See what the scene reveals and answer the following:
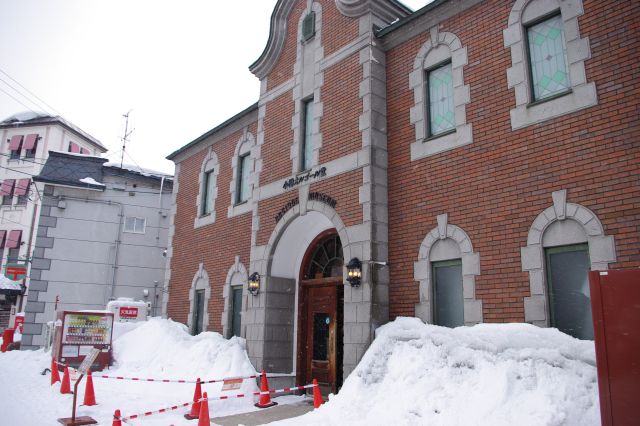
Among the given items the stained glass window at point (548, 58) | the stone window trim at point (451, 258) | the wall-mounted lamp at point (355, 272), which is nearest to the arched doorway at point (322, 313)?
the wall-mounted lamp at point (355, 272)

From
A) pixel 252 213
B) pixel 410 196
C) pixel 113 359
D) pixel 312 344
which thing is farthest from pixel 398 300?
pixel 113 359

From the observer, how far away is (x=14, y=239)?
38406mm

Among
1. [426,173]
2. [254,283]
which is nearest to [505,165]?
[426,173]

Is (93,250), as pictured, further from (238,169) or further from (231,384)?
(231,384)

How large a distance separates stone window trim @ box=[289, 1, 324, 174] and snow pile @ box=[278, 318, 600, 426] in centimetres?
530

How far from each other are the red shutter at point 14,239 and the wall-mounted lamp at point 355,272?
36.3m

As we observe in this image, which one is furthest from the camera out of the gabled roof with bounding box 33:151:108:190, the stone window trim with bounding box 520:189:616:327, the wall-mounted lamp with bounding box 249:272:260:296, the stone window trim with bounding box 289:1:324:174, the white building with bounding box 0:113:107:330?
the white building with bounding box 0:113:107:330

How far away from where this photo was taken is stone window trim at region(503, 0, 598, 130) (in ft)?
26.6

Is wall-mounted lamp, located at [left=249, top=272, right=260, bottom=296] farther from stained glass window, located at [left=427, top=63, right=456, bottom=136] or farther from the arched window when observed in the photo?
stained glass window, located at [left=427, top=63, right=456, bottom=136]

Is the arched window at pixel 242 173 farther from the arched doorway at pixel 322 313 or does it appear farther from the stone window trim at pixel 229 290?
the arched doorway at pixel 322 313

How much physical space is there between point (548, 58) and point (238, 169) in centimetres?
1011

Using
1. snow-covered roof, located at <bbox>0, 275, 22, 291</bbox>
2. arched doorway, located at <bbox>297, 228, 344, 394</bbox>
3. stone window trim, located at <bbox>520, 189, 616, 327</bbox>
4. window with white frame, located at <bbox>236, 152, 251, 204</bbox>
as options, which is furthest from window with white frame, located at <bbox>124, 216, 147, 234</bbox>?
stone window trim, located at <bbox>520, 189, 616, 327</bbox>

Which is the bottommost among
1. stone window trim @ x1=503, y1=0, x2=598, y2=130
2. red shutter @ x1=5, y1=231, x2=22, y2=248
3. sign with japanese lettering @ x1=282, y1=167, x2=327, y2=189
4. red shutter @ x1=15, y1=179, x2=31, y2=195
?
sign with japanese lettering @ x1=282, y1=167, x2=327, y2=189

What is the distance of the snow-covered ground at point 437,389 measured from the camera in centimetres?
654
